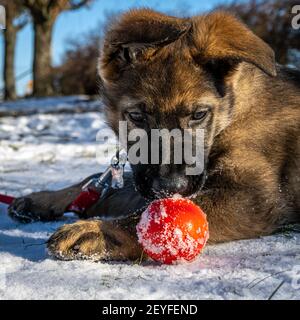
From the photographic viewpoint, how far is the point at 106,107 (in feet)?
12.5

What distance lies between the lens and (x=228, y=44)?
3.27 meters

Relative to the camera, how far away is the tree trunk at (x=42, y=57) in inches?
810

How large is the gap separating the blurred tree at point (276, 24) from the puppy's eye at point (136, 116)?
1124 cm

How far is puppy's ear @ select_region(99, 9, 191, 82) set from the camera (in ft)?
9.57

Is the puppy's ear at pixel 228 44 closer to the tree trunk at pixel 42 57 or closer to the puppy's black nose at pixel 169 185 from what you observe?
the puppy's black nose at pixel 169 185

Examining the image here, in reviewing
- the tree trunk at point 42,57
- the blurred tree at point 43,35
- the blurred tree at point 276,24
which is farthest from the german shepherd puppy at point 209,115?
the tree trunk at point 42,57

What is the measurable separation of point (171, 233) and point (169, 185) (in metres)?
0.29

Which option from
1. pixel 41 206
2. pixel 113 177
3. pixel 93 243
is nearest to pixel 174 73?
pixel 113 177

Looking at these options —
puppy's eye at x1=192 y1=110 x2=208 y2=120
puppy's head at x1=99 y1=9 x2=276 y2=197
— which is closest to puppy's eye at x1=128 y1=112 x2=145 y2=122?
puppy's head at x1=99 y1=9 x2=276 y2=197

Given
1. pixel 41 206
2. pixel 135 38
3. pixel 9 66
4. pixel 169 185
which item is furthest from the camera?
pixel 9 66

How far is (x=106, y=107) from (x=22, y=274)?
1.65m

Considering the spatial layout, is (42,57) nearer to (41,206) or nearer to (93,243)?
(41,206)
